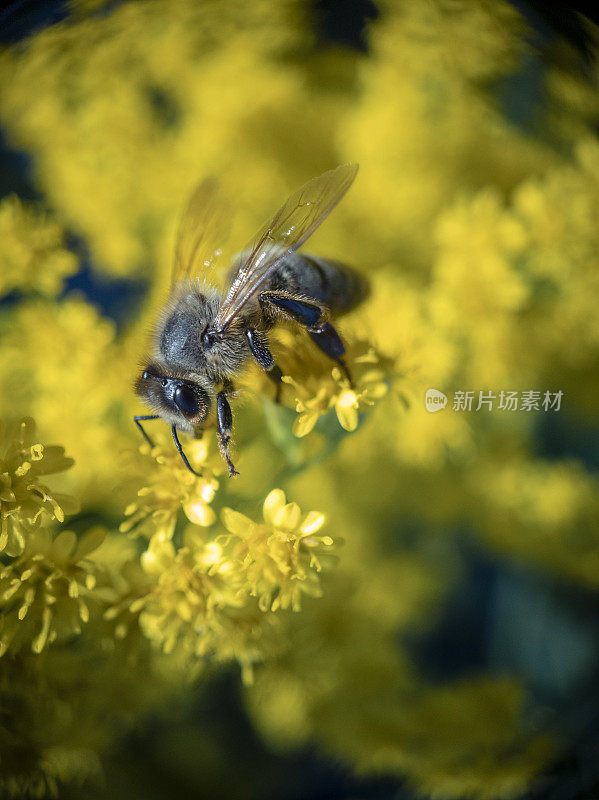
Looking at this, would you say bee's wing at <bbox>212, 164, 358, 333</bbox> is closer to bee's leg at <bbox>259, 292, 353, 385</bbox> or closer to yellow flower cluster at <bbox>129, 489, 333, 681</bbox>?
bee's leg at <bbox>259, 292, 353, 385</bbox>

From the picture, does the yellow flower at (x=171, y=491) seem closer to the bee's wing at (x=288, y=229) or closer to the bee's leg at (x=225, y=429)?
the bee's leg at (x=225, y=429)

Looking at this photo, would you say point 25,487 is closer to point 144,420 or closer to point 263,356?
point 144,420

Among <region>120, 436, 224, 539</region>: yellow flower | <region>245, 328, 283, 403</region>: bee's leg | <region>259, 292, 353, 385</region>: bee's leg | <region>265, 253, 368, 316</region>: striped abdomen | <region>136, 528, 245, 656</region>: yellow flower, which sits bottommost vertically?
<region>136, 528, 245, 656</region>: yellow flower

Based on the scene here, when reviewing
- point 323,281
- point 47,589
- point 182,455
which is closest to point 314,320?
point 323,281

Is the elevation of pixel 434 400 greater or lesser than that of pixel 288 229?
lesser

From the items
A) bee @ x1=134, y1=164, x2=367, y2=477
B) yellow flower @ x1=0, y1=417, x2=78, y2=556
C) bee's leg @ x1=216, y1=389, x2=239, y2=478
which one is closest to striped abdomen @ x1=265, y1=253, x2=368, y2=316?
bee @ x1=134, y1=164, x2=367, y2=477

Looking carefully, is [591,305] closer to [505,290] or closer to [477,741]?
[505,290]

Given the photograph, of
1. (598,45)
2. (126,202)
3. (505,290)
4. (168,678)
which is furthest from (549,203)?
(168,678)
